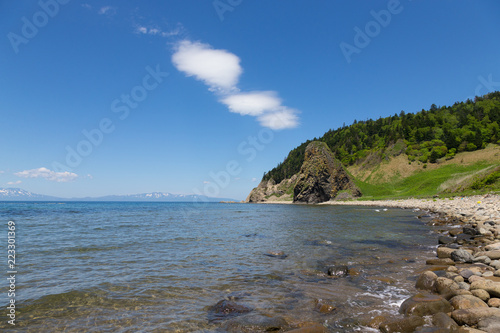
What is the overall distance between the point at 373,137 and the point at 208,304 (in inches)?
6545

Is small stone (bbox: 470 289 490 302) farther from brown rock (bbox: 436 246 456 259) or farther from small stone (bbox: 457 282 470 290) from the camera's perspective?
brown rock (bbox: 436 246 456 259)

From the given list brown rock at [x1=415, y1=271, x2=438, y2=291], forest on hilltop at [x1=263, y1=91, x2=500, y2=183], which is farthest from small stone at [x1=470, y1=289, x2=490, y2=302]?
forest on hilltop at [x1=263, y1=91, x2=500, y2=183]

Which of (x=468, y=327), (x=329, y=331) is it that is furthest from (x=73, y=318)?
(x=468, y=327)

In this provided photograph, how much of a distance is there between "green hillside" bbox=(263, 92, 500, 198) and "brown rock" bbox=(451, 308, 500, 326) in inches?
2834

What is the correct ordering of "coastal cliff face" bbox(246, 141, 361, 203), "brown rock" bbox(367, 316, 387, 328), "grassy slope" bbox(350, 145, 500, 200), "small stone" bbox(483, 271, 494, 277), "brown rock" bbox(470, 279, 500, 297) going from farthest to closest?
1. "coastal cliff face" bbox(246, 141, 361, 203)
2. "grassy slope" bbox(350, 145, 500, 200)
3. "small stone" bbox(483, 271, 494, 277)
4. "brown rock" bbox(470, 279, 500, 297)
5. "brown rock" bbox(367, 316, 387, 328)

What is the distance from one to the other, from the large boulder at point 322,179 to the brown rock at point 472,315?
341 ft

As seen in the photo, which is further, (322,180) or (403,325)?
(322,180)

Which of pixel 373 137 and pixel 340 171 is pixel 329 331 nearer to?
pixel 340 171

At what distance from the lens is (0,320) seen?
272 inches

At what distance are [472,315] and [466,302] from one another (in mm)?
850

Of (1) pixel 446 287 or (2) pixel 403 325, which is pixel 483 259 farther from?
(2) pixel 403 325

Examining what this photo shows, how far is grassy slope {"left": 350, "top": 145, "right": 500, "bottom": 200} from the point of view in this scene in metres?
77.6

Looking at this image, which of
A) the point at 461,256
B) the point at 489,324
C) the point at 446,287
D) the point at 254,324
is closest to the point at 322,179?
the point at 461,256

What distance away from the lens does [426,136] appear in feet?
416
